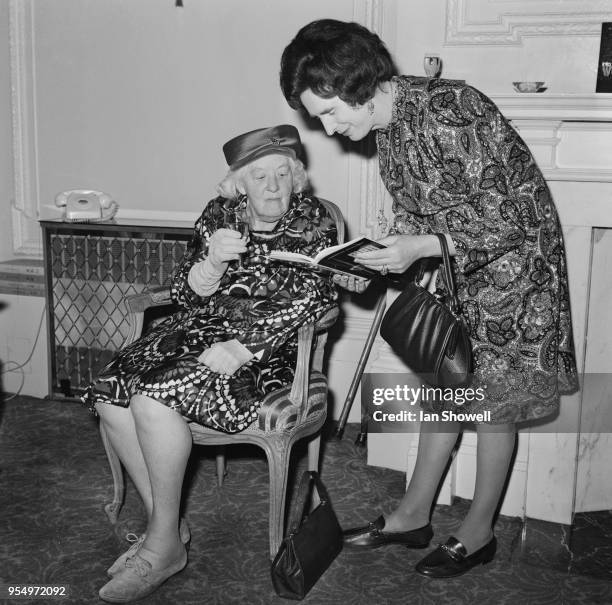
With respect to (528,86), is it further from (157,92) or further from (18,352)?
(18,352)

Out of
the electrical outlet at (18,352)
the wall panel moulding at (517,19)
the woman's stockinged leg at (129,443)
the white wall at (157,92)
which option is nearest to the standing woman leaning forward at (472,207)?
the woman's stockinged leg at (129,443)

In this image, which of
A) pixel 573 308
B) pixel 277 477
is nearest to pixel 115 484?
pixel 277 477

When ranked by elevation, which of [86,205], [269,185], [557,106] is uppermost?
[557,106]

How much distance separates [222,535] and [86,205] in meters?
1.69

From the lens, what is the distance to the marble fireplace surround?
249 cm

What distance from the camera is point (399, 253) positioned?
6.77ft

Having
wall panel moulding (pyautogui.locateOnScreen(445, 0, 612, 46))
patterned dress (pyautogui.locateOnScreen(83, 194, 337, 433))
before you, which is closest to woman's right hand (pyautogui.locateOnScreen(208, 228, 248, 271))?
patterned dress (pyautogui.locateOnScreen(83, 194, 337, 433))

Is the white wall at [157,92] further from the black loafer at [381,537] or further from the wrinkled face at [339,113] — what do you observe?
the black loafer at [381,537]

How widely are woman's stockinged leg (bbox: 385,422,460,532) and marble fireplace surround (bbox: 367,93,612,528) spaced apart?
311mm

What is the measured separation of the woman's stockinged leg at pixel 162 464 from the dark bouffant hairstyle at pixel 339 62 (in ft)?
3.16

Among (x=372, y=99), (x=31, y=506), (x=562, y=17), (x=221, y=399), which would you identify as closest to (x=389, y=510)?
(x=221, y=399)

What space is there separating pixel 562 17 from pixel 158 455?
6.65ft

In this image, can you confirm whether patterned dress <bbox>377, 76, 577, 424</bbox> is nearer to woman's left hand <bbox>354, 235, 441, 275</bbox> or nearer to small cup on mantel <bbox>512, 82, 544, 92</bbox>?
woman's left hand <bbox>354, 235, 441, 275</bbox>

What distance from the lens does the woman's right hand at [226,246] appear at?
225 centimetres
